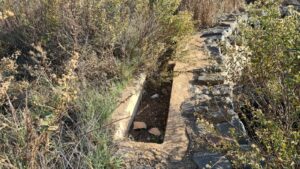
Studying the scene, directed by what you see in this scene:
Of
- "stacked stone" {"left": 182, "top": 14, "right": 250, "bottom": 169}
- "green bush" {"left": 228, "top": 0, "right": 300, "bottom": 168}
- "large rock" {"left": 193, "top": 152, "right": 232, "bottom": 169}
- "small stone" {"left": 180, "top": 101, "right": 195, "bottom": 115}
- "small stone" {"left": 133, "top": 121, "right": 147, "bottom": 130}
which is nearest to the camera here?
"green bush" {"left": 228, "top": 0, "right": 300, "bottom": 168}

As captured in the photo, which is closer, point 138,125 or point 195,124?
point 195,124

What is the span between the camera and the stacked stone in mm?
3564

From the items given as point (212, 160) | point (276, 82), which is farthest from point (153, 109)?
point (276, 82)

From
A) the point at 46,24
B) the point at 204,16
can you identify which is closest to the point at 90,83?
the point at 46,24

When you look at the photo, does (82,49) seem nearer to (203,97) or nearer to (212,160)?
(203,97)

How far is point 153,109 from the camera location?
506cm

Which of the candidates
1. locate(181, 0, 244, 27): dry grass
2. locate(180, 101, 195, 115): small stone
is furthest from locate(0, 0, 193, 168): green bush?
locate(181, 0, 244, 27): dry grass

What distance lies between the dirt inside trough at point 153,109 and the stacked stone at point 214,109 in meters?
0.42

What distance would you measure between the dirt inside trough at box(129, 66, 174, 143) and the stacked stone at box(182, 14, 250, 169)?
0.42 m

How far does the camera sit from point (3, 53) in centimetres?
533

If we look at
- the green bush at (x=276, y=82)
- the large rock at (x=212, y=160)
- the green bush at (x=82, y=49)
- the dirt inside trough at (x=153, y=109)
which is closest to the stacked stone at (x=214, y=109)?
the large rock at (x=212, y=160)

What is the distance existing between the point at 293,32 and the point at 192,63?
246cm

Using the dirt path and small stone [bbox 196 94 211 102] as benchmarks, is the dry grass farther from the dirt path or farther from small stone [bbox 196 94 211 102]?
small stone [bbox 196 94 211 102]

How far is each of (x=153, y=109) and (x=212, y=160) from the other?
5.34 ft
